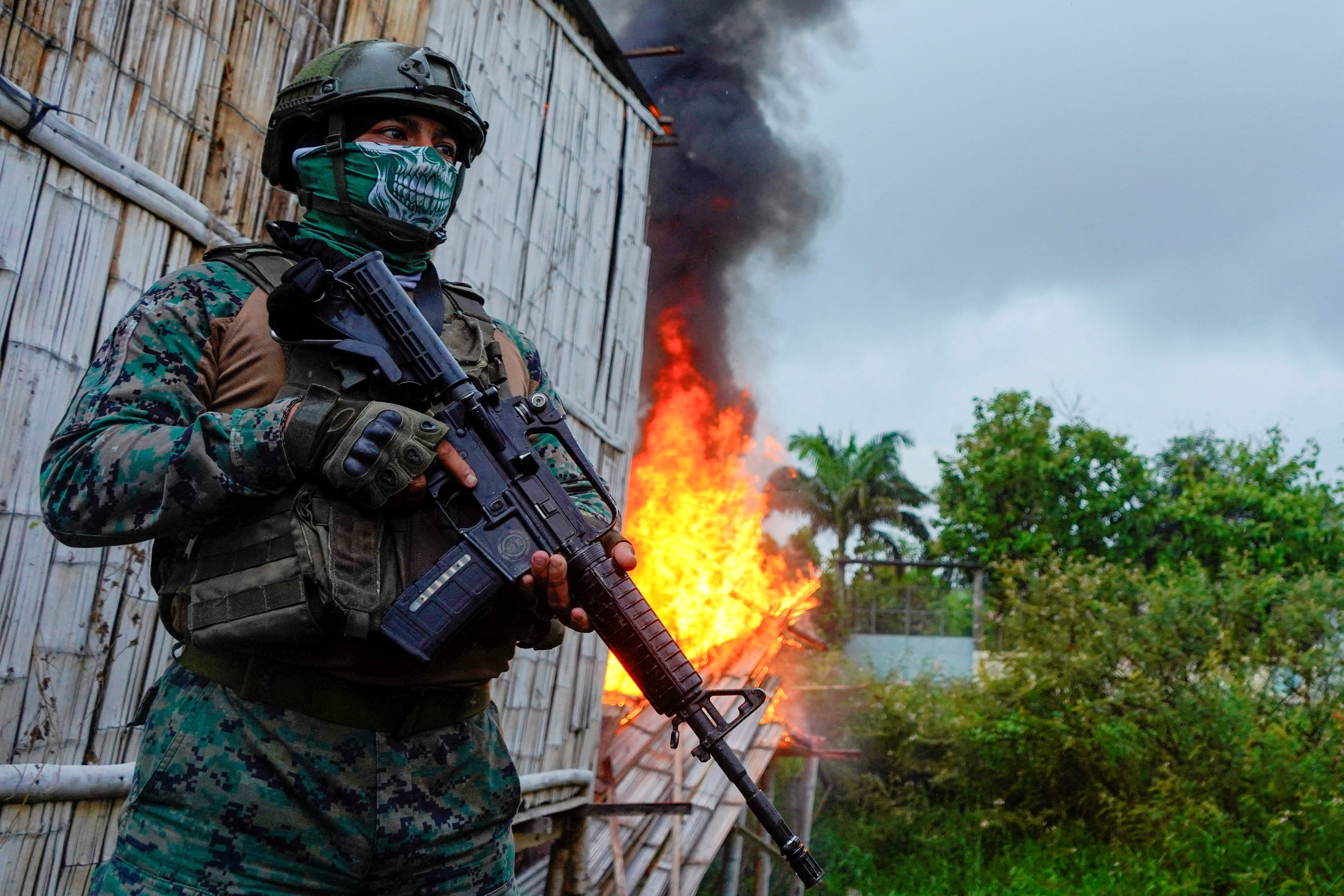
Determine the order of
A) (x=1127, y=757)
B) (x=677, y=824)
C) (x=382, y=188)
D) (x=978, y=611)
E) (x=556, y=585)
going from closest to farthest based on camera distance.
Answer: (x=556, y=585), (x=382, y=188), (x=677, y=824), (x=1127, y=757), (x=978, y=611)

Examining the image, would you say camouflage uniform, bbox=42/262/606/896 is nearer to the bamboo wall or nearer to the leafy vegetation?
the bamboo wall

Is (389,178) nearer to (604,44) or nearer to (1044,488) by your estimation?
(604,44)

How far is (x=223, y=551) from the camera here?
1866 millimetres

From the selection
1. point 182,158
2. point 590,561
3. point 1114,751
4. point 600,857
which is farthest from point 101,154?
point 1114,751

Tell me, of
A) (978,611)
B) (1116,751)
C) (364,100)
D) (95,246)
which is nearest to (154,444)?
(364,100)

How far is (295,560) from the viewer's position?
1.82m

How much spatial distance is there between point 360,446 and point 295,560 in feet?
0.74

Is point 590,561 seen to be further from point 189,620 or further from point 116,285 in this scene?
point 116,285

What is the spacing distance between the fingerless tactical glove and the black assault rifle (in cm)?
15

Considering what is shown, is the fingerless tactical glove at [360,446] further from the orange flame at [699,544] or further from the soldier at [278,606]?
the orange flame at [699,544]

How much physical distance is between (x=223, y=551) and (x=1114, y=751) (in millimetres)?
10218

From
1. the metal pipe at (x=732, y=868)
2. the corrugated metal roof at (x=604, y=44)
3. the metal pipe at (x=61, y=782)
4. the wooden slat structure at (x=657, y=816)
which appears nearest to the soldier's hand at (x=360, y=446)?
the metal pipe at (x=61, y=782)

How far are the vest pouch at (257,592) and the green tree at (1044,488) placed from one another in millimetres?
25608

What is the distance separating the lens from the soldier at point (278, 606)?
177 centimetres
